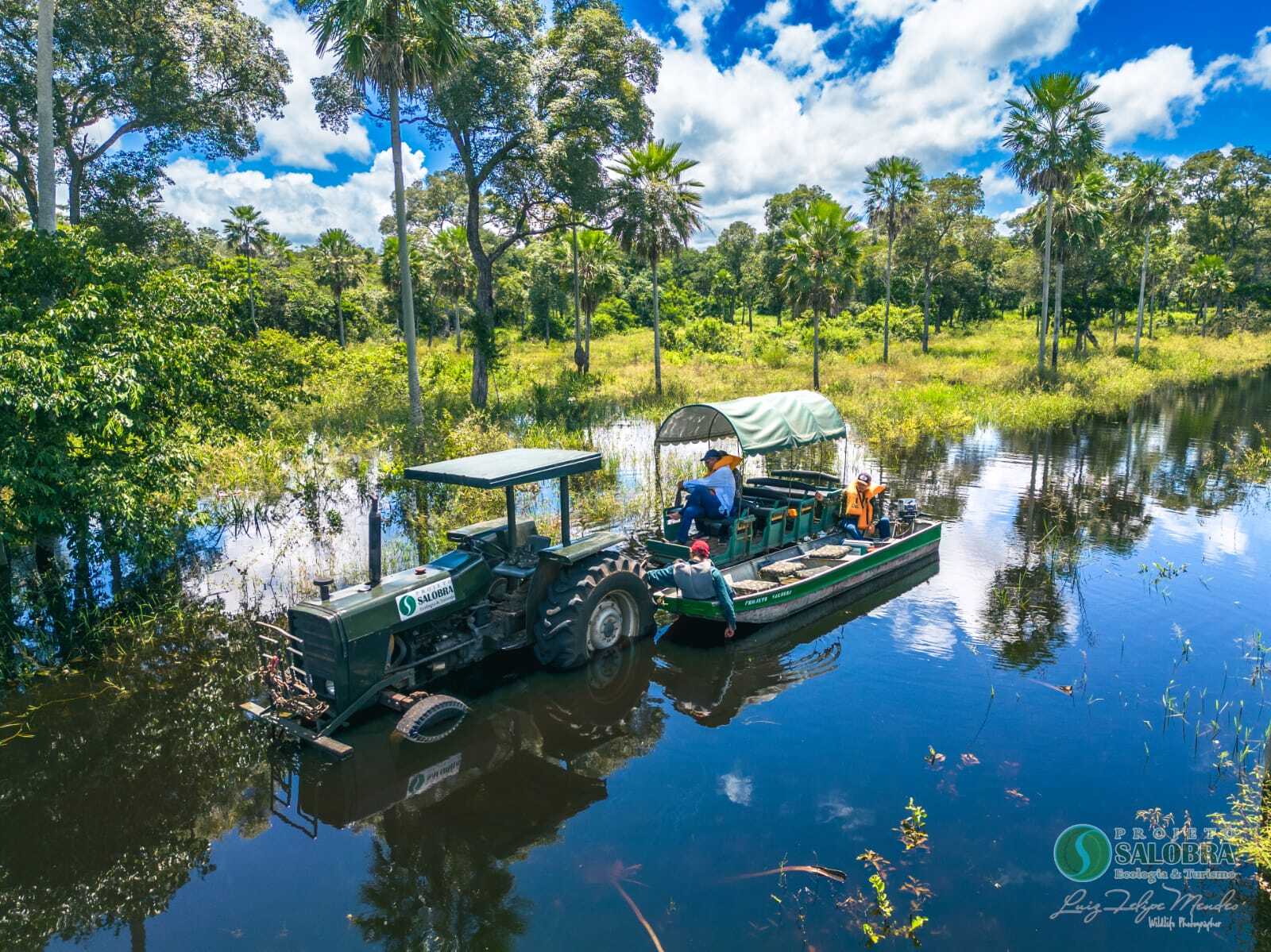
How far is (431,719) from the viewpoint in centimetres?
698

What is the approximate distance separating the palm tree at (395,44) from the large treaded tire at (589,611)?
483 inches

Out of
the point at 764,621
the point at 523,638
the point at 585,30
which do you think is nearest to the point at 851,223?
the point at 585,30

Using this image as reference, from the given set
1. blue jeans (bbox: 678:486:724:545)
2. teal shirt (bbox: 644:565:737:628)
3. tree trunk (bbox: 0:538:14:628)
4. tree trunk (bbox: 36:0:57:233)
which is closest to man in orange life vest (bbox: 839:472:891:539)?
blue jeans (bbox: 678:486:724:545)

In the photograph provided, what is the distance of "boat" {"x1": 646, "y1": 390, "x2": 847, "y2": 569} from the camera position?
11.3 m

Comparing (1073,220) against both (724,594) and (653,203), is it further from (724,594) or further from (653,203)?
(724,594)

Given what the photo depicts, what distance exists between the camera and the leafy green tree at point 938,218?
4491 centimetres

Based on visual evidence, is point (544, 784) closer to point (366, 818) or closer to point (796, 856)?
point (366, 818)

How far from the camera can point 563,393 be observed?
1155 inches

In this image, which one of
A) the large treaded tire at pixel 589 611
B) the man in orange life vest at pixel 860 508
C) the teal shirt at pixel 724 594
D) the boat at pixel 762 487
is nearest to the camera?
the large treaded tire at pixel 589 611

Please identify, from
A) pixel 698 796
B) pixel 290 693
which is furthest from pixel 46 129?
pixel 698 796

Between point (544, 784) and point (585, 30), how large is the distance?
26.1 m

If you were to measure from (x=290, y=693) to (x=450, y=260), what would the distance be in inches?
1415

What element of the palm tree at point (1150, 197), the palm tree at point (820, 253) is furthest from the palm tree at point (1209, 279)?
the palm tree at point (820, 253)

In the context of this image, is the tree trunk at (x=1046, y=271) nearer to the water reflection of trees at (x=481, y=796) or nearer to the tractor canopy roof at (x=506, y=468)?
the tractor canopy roof at (x=506, y=468)
